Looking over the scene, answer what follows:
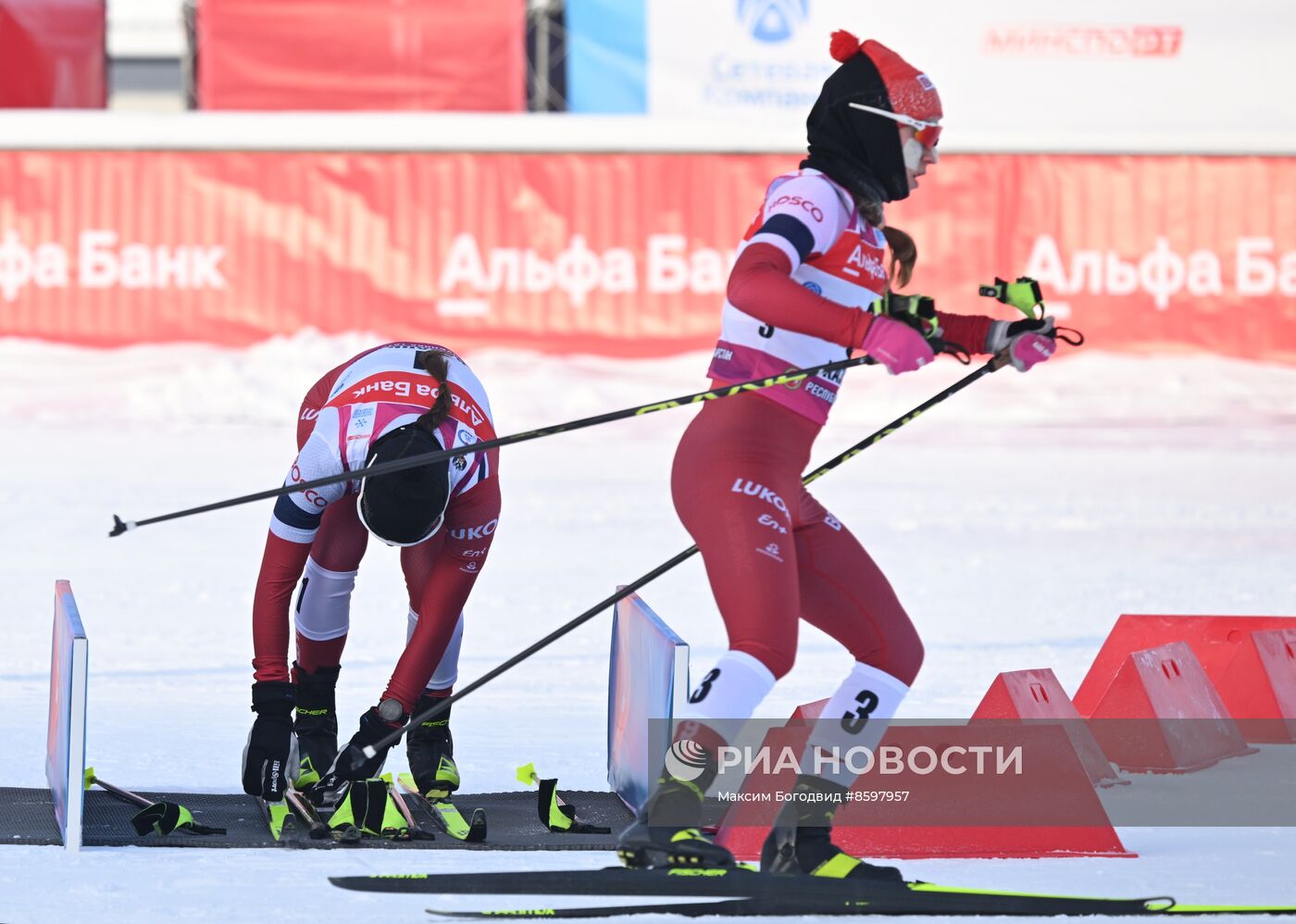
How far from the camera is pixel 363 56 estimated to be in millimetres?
16156

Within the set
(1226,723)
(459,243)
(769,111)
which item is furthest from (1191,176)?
(1226,723)

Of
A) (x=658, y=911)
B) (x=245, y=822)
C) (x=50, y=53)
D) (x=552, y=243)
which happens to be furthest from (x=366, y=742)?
(x=50, y=53)

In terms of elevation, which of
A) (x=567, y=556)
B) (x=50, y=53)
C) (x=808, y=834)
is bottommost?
(x=567, y=556)

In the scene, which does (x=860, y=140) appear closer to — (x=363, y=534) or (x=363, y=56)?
(x=363, y=534)

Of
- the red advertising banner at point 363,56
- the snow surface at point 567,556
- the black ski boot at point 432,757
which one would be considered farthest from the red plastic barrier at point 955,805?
the red advertising banner at point 363,56

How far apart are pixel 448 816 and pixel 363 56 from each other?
41.8 feet

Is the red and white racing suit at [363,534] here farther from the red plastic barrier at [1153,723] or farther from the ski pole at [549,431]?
the red plastic barrier at [1153,723]

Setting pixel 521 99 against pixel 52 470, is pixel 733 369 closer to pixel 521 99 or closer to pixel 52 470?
pixel 52 470

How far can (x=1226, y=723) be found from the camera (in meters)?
5.35

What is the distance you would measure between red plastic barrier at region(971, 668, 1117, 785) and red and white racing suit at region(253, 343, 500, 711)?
128cm

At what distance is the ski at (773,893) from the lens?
3.52 meters

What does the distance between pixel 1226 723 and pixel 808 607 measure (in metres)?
2.09

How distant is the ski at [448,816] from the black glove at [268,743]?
29 centimetres

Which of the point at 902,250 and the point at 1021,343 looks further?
the point at 902,250
